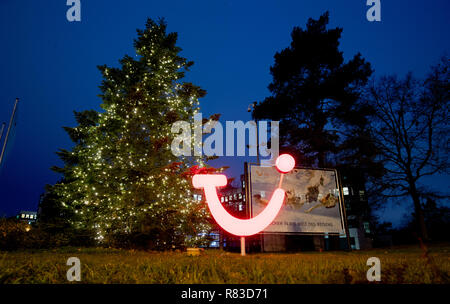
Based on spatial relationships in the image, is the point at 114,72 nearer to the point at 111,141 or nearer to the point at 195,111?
the point at 111,141

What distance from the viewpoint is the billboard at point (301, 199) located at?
1012 cm

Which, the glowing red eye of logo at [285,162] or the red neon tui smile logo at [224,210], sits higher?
the glowing red eye of logo at [285,162]

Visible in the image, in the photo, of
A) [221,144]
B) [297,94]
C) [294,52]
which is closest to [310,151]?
[297,94]

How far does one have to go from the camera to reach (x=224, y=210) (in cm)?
622

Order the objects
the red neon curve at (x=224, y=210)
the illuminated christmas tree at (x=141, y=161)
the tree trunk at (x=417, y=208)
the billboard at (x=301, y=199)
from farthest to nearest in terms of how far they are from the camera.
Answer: the tree trunk at (x=417, y=208) → the illuminated christmas tree at (x=141, y=161) → the billboard at (x=301, y=199) → the red neon curve at (x=224, y=210)

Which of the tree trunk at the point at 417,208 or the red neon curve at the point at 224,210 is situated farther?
the tree trunk at the point at 417,208

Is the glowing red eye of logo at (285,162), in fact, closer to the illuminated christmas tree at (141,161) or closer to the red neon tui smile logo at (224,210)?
the red neon tui smile logo at (224,210)

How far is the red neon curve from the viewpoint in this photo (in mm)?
6078

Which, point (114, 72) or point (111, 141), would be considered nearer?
point (111, 141)

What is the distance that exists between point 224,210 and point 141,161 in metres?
7.48

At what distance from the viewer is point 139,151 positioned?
496 inches

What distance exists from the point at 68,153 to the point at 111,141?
4.87m

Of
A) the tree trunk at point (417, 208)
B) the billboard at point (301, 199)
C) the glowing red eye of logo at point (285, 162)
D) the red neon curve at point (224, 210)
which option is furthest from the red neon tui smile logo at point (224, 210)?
the tree trunk at point (417, 208)

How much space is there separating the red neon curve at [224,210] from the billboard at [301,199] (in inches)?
116
